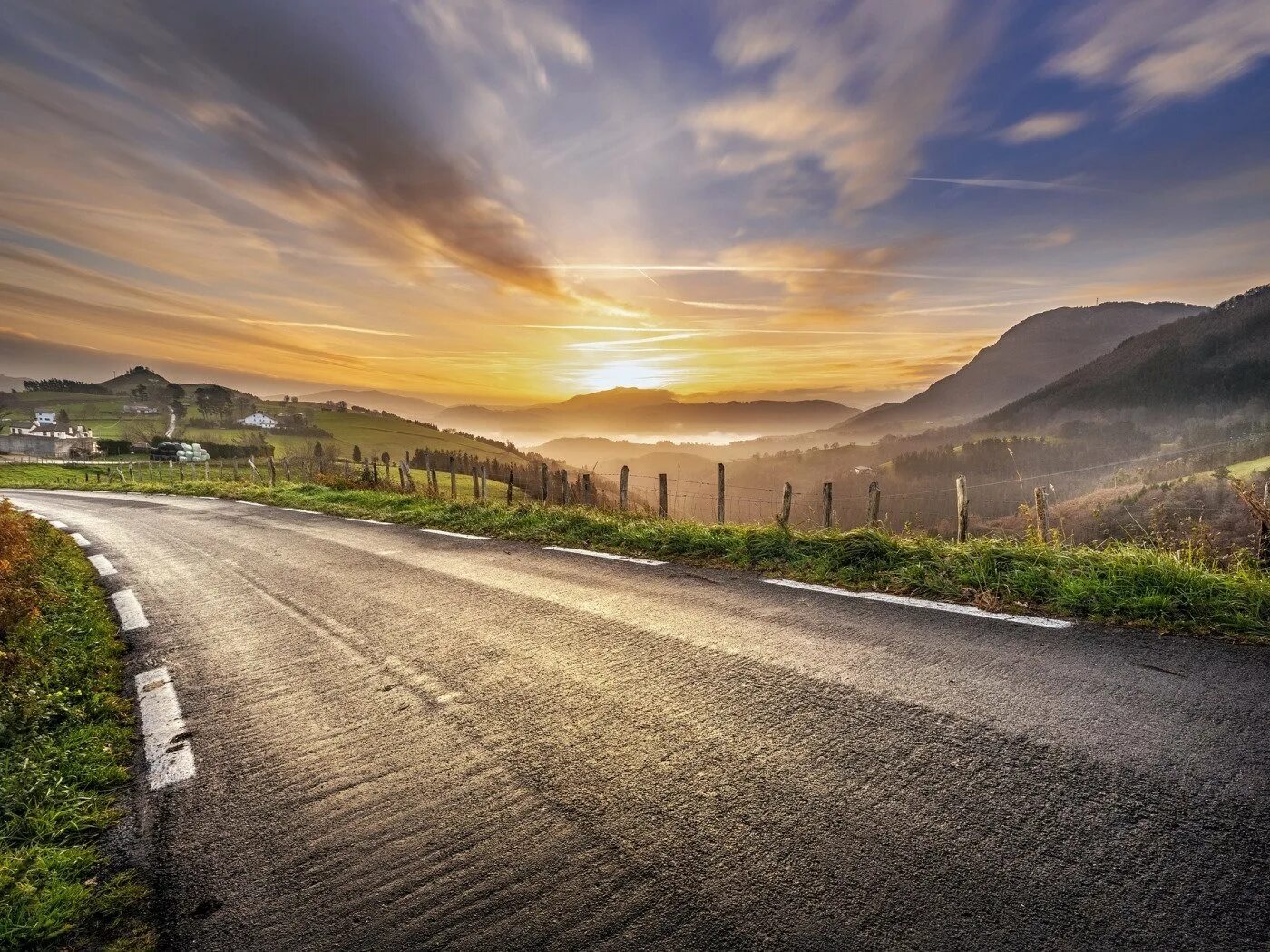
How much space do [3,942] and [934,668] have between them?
4163mm

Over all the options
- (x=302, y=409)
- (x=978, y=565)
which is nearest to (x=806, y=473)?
(x=302, y=409)

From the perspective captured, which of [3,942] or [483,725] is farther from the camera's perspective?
[483,725]

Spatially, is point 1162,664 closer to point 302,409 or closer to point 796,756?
point 796,756

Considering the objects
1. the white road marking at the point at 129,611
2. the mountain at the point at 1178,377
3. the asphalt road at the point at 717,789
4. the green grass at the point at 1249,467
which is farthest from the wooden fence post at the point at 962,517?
the mountain at the point at 1178,377

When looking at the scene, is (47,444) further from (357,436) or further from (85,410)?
(357,436)

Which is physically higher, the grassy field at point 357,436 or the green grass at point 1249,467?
the grassy field at point 357,436

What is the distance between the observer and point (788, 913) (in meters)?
1.61

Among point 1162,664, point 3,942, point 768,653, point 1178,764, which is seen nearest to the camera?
point 3,942

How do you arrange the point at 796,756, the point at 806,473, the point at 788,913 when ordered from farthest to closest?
1. the point at 806,473
2. the point at 796,756
3. the point at 788,913

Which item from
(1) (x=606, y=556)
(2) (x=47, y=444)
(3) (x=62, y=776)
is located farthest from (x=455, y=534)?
(2) (x=47, y=444)

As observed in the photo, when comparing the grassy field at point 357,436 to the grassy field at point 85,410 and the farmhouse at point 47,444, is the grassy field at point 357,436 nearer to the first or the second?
the grassy field at point 85,410

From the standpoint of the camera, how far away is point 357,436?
325 ft

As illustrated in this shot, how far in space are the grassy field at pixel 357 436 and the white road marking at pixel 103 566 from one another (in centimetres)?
6910

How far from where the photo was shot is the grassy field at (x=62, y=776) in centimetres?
181
